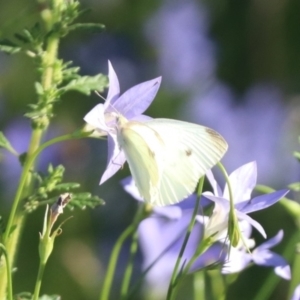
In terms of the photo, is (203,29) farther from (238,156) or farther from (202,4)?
(238,156)

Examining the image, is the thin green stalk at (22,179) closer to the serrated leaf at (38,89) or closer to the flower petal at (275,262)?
the serrated leaf at (38,89)

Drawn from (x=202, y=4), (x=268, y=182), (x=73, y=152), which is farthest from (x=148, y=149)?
(x=202, y=4)

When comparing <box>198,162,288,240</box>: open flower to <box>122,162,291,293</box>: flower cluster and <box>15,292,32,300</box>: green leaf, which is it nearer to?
<box>122,162,291,293</box>: flower cluster

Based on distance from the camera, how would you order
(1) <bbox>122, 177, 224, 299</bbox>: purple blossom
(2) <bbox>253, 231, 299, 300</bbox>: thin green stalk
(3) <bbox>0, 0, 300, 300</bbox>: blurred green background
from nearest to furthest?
(2) <bbox>253, 231, 299, 300</bbox>: thin green stalk → (1) <bbox>122, 177, 224, 299</bbox>: purple blossom → (3) <bbox>0, 0, 300, 300</bbox>: blurred green background

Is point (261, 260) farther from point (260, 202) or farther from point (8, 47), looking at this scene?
point (8, 47)

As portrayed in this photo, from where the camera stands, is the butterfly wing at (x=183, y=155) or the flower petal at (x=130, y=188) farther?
the flower petal at (x=130, y=188)

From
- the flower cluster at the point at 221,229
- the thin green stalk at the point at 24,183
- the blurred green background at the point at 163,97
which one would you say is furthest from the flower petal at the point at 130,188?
the blurred green background at the point at 163,97

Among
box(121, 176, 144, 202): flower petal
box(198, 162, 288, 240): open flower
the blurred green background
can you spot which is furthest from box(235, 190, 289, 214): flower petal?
the blurred green background
